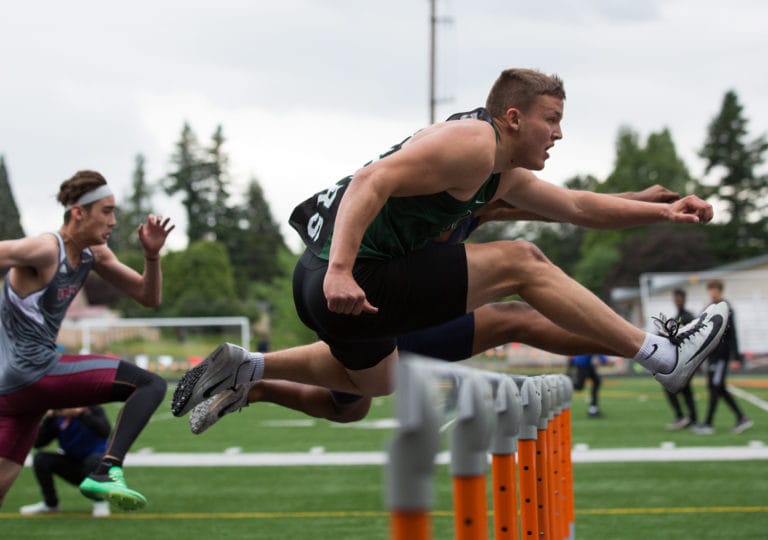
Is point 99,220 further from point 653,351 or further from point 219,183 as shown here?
point 219,183

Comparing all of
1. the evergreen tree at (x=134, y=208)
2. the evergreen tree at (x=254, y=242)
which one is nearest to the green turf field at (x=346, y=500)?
the evergreen tree at (x=254, y=242)

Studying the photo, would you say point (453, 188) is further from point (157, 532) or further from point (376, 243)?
point (157, 532)

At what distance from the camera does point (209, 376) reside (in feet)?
15.5

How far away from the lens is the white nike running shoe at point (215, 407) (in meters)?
4.80

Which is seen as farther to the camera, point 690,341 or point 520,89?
point 690,341

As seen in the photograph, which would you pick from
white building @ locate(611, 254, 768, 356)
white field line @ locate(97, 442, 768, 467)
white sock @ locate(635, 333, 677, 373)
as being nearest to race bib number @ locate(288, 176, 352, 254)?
white sock @ locate(635, 333, 677, 373)

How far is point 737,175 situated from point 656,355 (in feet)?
229

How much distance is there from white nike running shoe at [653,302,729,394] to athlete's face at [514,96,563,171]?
0.89m

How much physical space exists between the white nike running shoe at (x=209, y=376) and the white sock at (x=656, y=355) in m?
1.78

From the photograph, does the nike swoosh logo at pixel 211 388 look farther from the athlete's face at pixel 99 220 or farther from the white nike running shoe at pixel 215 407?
the athlete's face at pixel 99 220

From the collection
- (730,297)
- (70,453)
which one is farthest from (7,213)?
(730,297)

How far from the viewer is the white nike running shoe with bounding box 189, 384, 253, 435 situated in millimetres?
4797

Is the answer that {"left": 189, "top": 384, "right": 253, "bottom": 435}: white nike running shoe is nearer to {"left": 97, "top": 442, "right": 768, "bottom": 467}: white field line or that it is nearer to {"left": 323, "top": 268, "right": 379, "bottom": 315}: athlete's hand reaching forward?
{"left": 323, "top": 268, "right": 379, "bottom": 315}: athlete's hand reaching forward

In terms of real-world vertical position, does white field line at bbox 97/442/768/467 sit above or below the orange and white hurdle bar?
below
